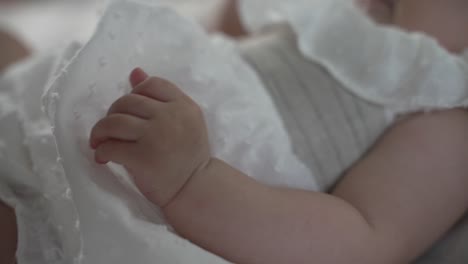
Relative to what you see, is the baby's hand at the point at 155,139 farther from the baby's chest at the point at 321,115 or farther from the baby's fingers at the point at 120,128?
the baby's chest at the point at 321,115

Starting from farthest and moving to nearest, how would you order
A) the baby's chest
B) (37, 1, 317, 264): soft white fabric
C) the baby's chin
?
the baby's chin < the baby's chest < (37, 1, 317, 264): soft white fabric

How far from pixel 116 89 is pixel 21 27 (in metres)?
0.82

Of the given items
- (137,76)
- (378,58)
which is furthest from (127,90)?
(378,58)

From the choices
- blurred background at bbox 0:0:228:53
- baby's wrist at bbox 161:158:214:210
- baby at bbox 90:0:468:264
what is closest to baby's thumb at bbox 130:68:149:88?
baby at bbox 90:0:468:264

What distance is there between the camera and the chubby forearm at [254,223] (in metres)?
0.49

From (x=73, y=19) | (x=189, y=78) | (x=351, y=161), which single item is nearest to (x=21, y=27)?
(x=73, y=19)

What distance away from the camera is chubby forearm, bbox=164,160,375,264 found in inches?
19.3

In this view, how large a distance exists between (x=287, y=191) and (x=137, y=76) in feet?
0.59

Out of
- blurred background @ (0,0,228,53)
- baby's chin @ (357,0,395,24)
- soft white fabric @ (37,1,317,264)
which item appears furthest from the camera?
blurred background @ (0,0,228,53)

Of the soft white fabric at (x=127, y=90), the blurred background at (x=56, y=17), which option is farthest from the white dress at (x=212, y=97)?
the blurred background at (x=56, y=17)

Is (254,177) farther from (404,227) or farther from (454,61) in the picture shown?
(454,61)

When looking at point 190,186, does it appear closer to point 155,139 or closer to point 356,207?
point 155,139

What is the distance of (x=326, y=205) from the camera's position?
54 centimetres

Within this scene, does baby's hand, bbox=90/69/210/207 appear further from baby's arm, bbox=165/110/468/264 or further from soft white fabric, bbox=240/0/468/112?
soft white fabric, bbox=240/0/468/112
